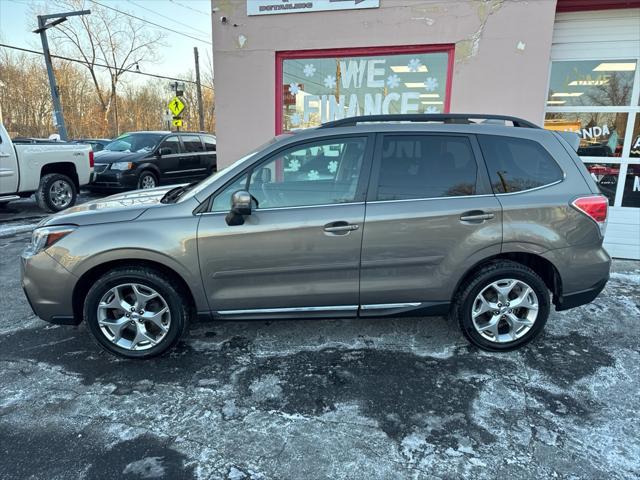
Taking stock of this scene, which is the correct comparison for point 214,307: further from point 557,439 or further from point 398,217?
point 557,439

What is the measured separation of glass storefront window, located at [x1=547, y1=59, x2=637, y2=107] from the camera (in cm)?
568

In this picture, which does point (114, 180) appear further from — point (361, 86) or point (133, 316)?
point (133, 316)

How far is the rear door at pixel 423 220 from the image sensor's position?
3.10 metres

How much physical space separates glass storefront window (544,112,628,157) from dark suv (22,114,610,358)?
3276mm

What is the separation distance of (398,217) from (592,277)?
162 cm

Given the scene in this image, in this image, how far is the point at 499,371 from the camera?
3133 millimetres

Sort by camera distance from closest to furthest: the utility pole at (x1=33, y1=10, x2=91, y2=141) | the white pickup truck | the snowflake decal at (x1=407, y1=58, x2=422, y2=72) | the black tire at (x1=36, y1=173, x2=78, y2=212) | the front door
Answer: the front door → the snowflake decal at (x1=407, y1=58, x2=422, y2=72) → the white pickup truck → the black tire at (x1=36, y1=173, x2=78, y2=212) → the utility pole at (x1=33, y1=10, x2=91, y2=141)

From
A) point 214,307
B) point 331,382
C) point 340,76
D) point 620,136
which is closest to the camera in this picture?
point 331,382

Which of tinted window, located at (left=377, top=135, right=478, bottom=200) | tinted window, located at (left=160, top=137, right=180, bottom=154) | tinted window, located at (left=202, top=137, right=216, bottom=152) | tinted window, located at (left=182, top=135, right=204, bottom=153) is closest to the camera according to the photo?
tinted window, located at (left=377, top=135, right=478, bottom=200)

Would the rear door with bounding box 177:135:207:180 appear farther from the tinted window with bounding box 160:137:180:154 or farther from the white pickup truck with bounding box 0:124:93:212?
the white pickup truck with bounding box 0:124:93:212

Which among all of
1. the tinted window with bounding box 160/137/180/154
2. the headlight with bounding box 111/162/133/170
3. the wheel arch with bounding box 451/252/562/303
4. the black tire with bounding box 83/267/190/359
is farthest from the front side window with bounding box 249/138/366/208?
the tinted window with bounding box 160/137/180/154

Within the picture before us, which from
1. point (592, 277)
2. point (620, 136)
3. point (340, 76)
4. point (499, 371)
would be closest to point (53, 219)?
point (499, 371)

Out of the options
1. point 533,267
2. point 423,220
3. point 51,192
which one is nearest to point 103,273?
point 423,220

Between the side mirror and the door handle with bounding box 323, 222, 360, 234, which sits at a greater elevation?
the side mirror
